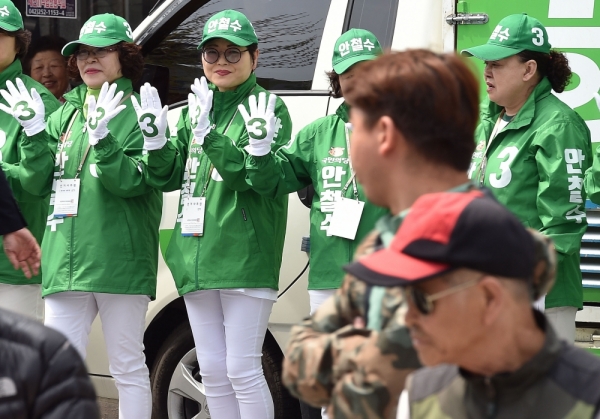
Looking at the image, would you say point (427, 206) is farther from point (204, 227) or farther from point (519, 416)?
point (204, 227)

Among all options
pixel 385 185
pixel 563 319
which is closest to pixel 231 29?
pixel 563 319

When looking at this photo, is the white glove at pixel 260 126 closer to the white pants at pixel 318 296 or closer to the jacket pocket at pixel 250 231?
the jacket pocket at pixel 250 231

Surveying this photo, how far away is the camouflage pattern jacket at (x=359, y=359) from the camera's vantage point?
1.48m

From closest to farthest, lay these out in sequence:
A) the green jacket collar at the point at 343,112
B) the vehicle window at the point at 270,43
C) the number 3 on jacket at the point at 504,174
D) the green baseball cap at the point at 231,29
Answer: the number 3 on jacket at the point at 504,174, the green jacket collar at the point at 343,112, the green baseball cap at the point at 231,29, the vehicle window at the point at 270,43

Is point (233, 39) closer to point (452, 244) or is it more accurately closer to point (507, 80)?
point (507, 80)

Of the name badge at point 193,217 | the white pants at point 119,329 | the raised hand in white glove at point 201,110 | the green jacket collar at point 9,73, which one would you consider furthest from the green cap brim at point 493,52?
the green jacket collar at point 9,73

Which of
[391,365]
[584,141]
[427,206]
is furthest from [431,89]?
[584,141]

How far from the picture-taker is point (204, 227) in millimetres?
4262

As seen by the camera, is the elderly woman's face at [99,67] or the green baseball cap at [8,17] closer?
the elderly woman's face at [99,67]

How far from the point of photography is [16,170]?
448 cm

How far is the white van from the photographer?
→ 4359 millimetres

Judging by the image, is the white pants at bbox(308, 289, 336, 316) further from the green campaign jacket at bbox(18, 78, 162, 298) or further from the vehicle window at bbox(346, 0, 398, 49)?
the vehicle window at bbox(346, 0, 398, 49)

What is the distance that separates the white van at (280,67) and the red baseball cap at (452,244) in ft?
9.95

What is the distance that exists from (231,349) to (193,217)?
62cm
